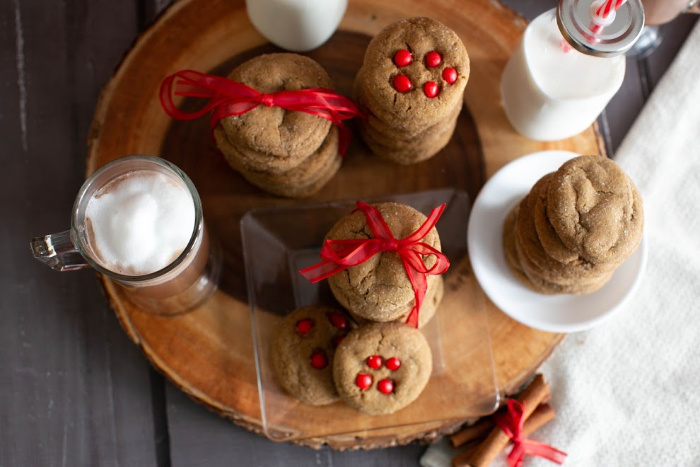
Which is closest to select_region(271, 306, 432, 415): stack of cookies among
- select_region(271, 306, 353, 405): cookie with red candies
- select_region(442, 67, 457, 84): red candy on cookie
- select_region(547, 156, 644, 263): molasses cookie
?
select_region(271, 306, 353, 405): cookie with red candies

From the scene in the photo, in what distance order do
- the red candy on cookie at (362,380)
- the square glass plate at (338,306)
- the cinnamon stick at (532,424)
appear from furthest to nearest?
the cinnamon stick at (532,424) → the square glass plate at (338,306) → the red candy on cookie at (362,380)

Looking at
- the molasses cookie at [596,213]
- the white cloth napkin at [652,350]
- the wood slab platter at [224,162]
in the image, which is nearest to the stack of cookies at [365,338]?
the wood slab platter at [224,162]

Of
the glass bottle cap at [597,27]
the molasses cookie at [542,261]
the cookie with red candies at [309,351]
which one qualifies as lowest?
the cookie with red candies at [309,351]

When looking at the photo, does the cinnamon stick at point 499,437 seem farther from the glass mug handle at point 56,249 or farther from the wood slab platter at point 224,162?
the glass mug handle at point 56,249

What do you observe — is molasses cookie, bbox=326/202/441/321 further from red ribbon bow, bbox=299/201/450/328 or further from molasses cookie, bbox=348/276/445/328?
molasses cookie, bbox=348/276/445/328

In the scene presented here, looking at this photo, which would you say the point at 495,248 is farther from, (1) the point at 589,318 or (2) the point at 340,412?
(2) the point at 340,412

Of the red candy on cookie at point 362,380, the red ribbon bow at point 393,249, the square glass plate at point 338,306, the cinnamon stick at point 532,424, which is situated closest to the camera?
the red ribbon bow at point 393,249

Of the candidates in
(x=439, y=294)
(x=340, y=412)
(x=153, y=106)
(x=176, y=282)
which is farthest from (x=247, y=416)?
(x=153, y=106)

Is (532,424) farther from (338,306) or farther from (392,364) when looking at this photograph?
(338,306)
